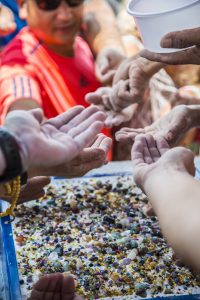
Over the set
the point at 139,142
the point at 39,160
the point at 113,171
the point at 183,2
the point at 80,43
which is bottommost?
the point at 113,171

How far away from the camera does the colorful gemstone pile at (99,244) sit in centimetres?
117

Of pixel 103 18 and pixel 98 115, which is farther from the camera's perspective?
pixel 103 18

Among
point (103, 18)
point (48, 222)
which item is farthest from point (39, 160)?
point (103, 18)

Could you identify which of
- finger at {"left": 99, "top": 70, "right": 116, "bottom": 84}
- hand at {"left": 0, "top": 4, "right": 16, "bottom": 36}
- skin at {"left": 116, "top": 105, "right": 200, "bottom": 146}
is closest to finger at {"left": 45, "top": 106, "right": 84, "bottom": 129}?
skin at {"left": 116, "top": 105, "right": 200, "bottom": 146}

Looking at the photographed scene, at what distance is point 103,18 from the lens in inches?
97.2

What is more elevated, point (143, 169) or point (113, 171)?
point (143, 169)

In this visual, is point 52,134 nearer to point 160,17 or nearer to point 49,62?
point 160,17

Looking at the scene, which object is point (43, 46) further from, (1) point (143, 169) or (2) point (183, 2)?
(1) point (143, 169)

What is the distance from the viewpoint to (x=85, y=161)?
1.22 meters

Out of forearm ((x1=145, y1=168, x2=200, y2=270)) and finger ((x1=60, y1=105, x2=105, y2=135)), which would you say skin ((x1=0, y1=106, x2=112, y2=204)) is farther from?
forearm ((x1=145, y1=168, x2=200, y2=270))

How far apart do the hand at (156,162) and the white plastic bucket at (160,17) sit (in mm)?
247

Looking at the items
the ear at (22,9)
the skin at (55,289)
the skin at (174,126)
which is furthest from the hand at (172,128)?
the ear at (22,9)

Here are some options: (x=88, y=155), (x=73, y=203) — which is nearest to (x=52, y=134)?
(x=88, y=155)

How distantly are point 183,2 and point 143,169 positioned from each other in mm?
443
